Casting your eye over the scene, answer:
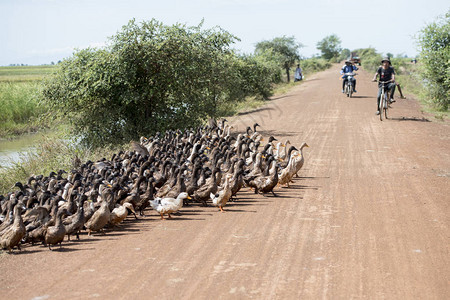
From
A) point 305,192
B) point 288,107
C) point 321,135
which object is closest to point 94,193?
point 305,192

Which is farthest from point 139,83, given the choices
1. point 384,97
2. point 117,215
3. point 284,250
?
point 284,250

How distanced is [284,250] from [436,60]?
2144cm

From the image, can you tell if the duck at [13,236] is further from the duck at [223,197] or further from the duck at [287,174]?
the duck at [287,174]

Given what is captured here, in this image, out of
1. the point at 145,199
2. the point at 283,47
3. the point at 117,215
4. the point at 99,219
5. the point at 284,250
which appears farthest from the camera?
the point at 283,47

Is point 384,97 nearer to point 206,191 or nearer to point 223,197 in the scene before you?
point 206,191

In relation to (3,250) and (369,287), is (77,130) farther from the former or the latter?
(369,287)

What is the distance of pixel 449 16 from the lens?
82.8 feet

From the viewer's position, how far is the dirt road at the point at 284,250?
6137mm

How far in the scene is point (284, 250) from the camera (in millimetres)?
7312

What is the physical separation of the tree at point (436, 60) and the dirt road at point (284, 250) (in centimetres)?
1409

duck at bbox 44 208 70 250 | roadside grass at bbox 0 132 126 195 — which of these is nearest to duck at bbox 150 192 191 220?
duck at bbox 44 208 70 250

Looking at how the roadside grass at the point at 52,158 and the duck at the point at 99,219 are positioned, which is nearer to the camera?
the duck at the point at 99,219

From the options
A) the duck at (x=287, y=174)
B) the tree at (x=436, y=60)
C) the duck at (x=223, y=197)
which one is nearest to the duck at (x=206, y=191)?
the duck at (x=223, y=197)

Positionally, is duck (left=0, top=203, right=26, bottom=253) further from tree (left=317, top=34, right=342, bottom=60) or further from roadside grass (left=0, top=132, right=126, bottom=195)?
tree (left=317, top=34, right=342, bottom=60)
